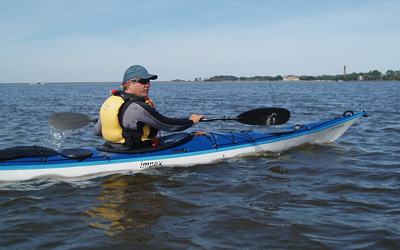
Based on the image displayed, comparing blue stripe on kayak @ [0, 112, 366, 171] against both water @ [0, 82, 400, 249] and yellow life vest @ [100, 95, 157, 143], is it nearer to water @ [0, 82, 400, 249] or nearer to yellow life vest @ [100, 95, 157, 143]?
water @ [0, 82, 400, 249]

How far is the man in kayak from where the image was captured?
5.23 metres

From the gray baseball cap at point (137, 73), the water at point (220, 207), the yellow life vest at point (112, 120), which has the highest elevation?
the gray baseball cap at point (137, 73)

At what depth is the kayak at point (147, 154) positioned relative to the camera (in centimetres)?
518

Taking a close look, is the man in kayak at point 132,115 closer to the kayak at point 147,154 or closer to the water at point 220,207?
the kayak at point 147,154

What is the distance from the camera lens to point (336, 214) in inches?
162

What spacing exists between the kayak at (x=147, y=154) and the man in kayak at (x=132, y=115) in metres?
0.27

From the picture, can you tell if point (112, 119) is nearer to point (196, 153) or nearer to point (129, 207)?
point (129, 207)

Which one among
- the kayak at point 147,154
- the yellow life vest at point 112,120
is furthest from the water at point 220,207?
the yellow life vest at point 112,120

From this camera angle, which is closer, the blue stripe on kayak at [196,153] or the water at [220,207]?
the water at [220,207]

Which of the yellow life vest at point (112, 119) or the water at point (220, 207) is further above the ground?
the yellow life vest at point (112, 119)

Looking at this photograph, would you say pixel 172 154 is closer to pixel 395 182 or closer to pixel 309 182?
pixel 309 182

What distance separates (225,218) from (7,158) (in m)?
3.26

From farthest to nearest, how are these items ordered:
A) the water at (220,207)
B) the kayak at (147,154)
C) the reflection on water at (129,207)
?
1. the kayak at (147,154)
2. the reflection on water at (129,207)
3. the water at (220,207)

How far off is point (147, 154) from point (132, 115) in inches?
31.9
